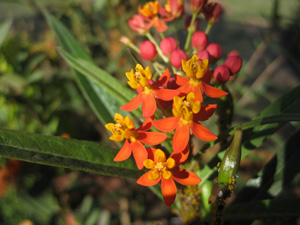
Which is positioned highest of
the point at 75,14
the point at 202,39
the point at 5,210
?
the point at 75,14

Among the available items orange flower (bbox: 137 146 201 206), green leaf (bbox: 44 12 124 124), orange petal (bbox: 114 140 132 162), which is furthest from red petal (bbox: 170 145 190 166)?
green leaf (bbox: 44 12 124 124)

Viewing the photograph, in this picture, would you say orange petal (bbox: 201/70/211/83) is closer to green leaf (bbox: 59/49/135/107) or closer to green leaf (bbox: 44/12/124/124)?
green leaf (bbox: 59/49/135/107)

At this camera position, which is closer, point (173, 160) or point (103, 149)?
point (173, 160)

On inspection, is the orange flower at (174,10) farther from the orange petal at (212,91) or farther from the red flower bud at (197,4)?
the orange petal at (212,91)

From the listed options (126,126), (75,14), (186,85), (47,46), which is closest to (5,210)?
(47,46)

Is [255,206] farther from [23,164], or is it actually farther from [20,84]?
[20,84]

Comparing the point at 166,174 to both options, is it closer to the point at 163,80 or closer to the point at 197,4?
the point at 163,80

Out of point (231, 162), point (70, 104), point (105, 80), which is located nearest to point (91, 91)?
point (105, 80)

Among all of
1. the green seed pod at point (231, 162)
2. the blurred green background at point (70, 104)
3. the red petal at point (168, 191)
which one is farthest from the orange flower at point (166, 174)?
the blurred green background at point (70, 104)
